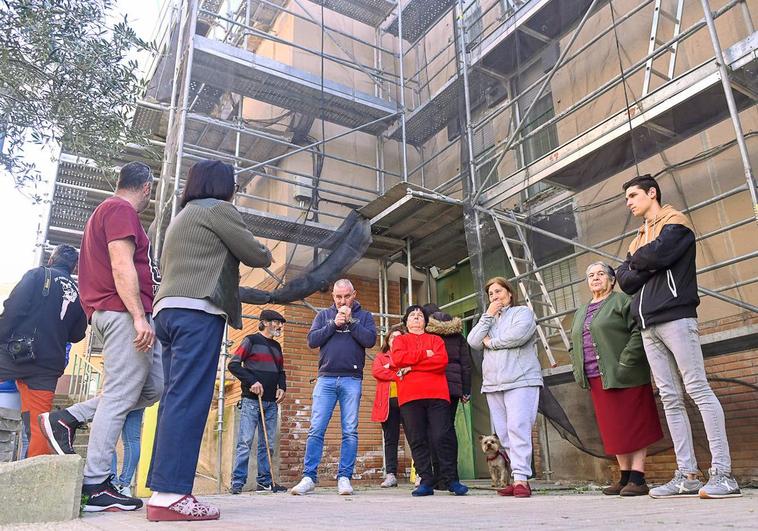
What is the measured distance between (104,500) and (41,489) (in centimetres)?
59

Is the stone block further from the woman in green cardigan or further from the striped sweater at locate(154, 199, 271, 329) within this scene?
the woman in green cardigan

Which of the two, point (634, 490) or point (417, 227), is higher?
point (417, 227)

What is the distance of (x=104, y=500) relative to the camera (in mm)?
3021

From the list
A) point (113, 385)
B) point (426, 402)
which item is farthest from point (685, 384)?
point (113, 385)

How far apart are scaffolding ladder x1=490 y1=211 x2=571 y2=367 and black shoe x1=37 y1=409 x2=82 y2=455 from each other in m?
4.13

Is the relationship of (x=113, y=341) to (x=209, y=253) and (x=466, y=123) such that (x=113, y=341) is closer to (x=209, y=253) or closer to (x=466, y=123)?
(x=209, y=253)

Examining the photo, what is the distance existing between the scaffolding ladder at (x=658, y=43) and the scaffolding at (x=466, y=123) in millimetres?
30

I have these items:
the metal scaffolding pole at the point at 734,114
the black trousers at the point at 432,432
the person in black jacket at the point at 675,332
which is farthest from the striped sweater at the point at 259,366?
the metal scaffolding pole at the point at 734,114

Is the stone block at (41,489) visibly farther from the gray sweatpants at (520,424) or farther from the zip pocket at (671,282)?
the zip pocket at (671,282)

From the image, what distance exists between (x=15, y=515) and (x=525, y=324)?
336 cm

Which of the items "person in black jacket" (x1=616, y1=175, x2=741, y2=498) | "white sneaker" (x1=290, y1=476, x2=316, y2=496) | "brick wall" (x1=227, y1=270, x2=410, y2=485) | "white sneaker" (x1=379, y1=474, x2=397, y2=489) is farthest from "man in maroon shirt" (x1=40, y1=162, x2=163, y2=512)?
"brick wall" (x1=227, y1=270, x2=410, y2=485)

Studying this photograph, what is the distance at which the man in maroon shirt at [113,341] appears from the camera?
3.01 m

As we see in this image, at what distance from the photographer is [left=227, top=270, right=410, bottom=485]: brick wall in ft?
25.9

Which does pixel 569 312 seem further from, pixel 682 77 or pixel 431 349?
pixel 682 77
